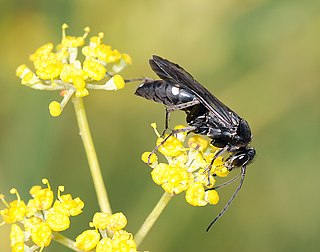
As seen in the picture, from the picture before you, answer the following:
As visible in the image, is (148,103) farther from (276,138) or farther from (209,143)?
(209,143)

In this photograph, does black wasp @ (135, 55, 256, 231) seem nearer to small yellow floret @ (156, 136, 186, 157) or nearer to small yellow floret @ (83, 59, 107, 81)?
small yellow floret @ (156, 136, 186, 157)

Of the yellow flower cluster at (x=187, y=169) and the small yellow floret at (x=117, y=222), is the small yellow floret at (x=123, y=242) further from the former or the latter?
the yellow flower cluster at (x=187, y=169)

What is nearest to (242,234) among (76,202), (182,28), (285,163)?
(285,163)

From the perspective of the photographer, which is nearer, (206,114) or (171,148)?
(171,148)

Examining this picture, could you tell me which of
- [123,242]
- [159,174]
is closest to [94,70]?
[159,174]

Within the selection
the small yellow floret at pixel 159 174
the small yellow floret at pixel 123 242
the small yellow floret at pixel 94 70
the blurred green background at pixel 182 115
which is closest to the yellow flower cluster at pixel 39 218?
the small yellow floret at pixel 123 242

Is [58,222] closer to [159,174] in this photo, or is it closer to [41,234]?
[41,234]

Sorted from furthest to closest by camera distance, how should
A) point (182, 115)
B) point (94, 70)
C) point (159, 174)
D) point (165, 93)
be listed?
point (182, 115) < point (165, 93) < point (94, 70) < point (159, 174)
